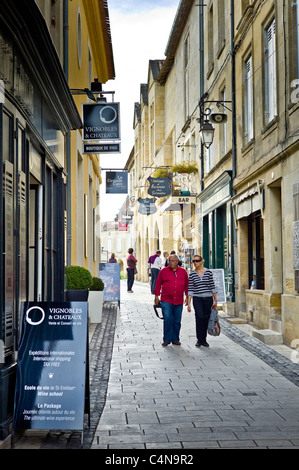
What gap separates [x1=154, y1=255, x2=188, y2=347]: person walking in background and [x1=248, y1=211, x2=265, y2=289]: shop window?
4077 millimetres

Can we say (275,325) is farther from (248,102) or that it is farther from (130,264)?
(130,264)

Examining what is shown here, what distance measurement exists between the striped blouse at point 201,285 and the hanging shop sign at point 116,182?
16.0 metres

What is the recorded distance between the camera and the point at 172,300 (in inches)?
455

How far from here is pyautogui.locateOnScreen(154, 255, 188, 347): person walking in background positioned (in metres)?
11.5

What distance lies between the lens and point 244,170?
52.7ft

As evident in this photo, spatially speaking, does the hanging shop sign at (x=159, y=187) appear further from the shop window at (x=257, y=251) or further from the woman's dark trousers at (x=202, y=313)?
the woman's dark trousers at (x=202, y=313)

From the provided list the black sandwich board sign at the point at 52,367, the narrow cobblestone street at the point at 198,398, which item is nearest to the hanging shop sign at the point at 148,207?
the narrow cobblestone street at the point at 198,398

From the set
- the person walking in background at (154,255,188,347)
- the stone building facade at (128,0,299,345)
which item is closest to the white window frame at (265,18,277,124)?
the stone building facade at (128,0,299,345)

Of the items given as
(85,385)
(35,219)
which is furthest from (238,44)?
(85,385)

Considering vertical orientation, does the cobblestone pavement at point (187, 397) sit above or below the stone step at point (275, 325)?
below

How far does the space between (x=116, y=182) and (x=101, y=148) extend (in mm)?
12701

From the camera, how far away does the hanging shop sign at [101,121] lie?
1412 cm
